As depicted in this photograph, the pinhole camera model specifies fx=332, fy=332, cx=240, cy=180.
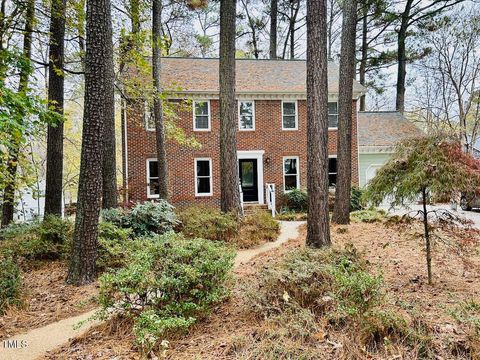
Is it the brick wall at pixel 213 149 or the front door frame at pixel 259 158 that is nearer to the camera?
the brick wall at pixel 213 149

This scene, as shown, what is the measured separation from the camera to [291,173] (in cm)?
1580

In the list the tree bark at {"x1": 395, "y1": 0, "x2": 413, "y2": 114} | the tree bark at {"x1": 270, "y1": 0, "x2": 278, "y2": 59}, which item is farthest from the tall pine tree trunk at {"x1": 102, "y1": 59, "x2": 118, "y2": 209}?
the tree bark at {"x1": 395, "y1": 0, "x2": 413, "y2": 114}

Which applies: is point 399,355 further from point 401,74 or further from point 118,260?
point 401,74

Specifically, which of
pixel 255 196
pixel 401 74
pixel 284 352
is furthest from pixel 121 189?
pixel 401 74

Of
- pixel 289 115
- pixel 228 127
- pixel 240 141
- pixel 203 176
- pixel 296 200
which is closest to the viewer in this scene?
pixel 228 127

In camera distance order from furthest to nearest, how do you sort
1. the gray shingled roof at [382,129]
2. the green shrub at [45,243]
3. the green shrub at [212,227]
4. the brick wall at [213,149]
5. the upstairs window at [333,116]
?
the gray shingled roof at [382,129] → the upstairs window at [333,116] → the brick wall at [213,149] → the green shrub at [212,227] → the green shrub at [45,243]

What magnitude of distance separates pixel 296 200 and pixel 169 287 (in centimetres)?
1168

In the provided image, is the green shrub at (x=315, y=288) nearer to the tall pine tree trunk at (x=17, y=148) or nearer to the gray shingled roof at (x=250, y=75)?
the tall pine tree trunk at (x=17, y=148)

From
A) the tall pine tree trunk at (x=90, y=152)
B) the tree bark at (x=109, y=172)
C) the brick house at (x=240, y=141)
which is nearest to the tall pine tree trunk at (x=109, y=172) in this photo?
the tree bark at (x=109, y=172)

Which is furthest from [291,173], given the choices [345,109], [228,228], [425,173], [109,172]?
[425,173]

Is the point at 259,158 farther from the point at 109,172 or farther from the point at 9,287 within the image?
the point at 9,287

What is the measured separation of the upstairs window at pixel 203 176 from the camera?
15.0 metres

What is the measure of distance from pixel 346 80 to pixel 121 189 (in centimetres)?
982

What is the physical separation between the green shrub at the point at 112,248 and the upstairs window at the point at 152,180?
8810 mm
